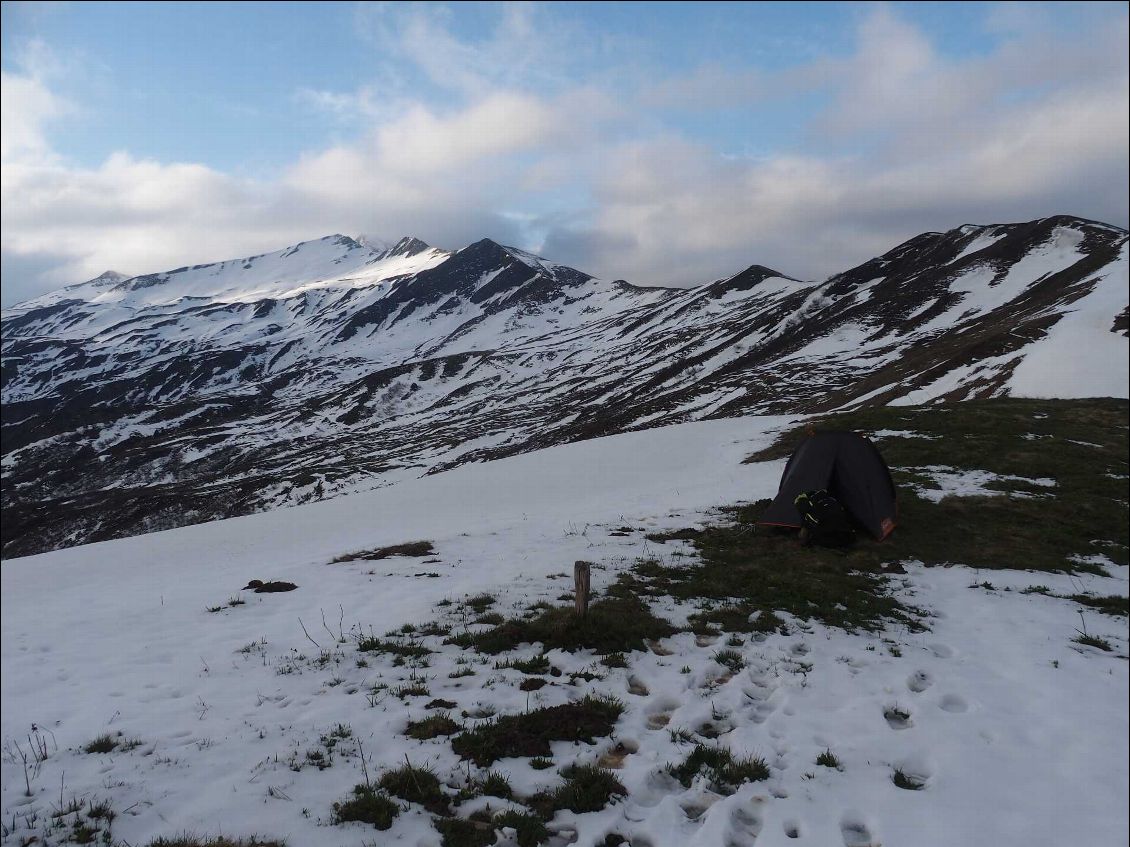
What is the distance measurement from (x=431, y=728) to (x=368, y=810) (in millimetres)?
1361

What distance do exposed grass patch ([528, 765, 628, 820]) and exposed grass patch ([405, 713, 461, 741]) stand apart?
1.46 meters

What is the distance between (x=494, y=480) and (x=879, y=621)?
2164cm

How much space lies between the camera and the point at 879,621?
33.7ft

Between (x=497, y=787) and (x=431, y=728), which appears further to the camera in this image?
(x=431, y=728)

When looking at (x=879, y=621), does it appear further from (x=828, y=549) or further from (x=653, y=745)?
(x=653, y=745)

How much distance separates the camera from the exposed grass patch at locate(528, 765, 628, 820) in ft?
18.1

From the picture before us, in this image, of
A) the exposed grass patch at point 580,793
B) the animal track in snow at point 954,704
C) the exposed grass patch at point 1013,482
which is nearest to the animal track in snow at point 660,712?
the exposed grass patch at point 580,793

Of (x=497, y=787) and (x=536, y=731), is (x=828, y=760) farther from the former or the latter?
(x=497, y=787)

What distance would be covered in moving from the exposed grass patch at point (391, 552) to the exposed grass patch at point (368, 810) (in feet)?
33.7

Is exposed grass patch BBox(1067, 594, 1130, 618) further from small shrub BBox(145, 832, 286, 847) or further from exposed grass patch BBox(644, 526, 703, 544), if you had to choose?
small shrub BBox(145, 832, 286, 847)

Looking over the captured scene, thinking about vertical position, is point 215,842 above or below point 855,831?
above

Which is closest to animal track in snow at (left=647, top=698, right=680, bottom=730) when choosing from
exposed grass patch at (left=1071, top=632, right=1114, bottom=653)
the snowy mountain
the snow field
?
the snow field

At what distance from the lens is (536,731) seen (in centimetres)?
673

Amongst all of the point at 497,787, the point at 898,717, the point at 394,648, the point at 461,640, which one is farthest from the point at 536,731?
the point at 898,717
